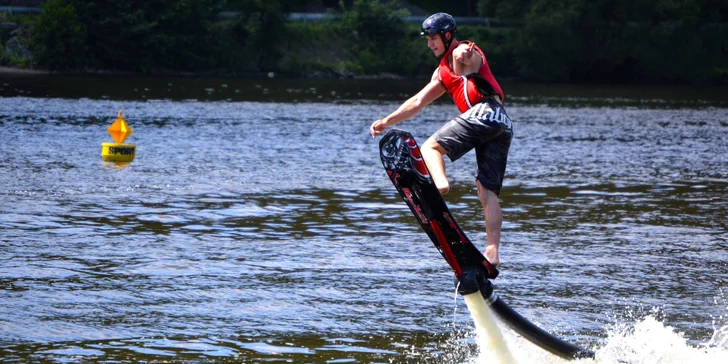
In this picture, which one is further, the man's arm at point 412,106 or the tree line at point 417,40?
the tree line at point 417,40

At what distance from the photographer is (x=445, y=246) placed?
273 inches

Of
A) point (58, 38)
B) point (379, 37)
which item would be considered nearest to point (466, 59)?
point (58, 38)

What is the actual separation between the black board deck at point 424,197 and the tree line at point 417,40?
58867 mm

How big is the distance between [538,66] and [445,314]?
211ft

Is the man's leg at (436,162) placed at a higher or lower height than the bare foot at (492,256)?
higher

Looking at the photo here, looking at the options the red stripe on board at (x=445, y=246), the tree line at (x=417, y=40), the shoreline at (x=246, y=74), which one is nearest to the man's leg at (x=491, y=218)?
the red stripe on board at (x=445, y=246)

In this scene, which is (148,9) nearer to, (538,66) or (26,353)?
(538,66)

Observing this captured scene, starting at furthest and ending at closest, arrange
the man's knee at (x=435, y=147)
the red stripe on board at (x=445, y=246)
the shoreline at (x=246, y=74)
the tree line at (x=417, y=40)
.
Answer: the tree line at (x=417, y=40) < the shoreline at (x=246, y=74) < the man's knee at (x=435, y=147) < the red stripe on board at (x=445, y=246)

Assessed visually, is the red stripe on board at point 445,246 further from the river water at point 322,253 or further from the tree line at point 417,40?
the tree line at point 417,40

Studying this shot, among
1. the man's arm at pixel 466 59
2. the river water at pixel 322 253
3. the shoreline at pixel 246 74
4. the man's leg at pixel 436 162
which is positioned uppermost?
the man's arm at pixel 466 59

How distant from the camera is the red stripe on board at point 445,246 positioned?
22.5 ft

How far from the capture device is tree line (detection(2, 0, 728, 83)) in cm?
6588

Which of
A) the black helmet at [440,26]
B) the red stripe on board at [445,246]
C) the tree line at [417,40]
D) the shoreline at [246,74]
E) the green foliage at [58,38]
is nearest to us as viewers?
the red stripe on board at [445,246]

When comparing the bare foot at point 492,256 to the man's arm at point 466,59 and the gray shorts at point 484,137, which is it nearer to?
the gray shorts at point 484,137
